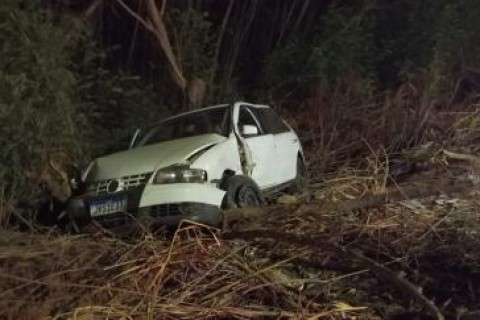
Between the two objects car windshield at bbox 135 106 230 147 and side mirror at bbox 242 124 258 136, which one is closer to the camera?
Answer: side mirror at bbox 242 124 258 136

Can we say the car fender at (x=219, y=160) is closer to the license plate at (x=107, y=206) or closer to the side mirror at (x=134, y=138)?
the license plate at (x=107, y=206)

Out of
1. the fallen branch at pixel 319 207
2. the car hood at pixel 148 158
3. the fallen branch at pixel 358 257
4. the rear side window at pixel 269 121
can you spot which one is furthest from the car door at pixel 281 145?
the fallen branch at pixel 358 257

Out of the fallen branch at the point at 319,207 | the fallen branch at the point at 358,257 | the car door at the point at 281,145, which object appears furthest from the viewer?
Result: the car door at the point at 281,145

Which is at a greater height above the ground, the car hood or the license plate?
the car hood

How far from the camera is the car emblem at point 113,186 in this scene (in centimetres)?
760

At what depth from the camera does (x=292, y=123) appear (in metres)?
13.2

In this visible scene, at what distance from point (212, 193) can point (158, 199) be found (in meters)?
0.54

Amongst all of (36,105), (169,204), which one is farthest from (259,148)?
(36,105)

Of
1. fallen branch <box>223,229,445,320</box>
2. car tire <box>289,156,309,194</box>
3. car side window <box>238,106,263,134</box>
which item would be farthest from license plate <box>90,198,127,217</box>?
car tire <box>289,156,309,194</box>

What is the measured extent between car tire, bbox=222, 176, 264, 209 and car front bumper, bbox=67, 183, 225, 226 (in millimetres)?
120

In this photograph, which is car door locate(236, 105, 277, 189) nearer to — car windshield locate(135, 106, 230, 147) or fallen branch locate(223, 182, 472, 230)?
car windshield locate(135, 106, 230, 147)

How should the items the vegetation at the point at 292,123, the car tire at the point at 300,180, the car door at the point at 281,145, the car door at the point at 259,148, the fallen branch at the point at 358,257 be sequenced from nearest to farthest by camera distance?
the fallen branch at the point at 358,257 < the vegetation at the point at 292,123 < the car door at the point at 259,148 < the car door at the point at 281,145 < the car tire at the point at 300,180

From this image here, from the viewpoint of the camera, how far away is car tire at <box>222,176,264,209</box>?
25.0ft

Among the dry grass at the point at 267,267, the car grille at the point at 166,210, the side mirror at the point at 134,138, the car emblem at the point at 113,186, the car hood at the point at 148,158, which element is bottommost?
the dry grass at the point at 267,267
